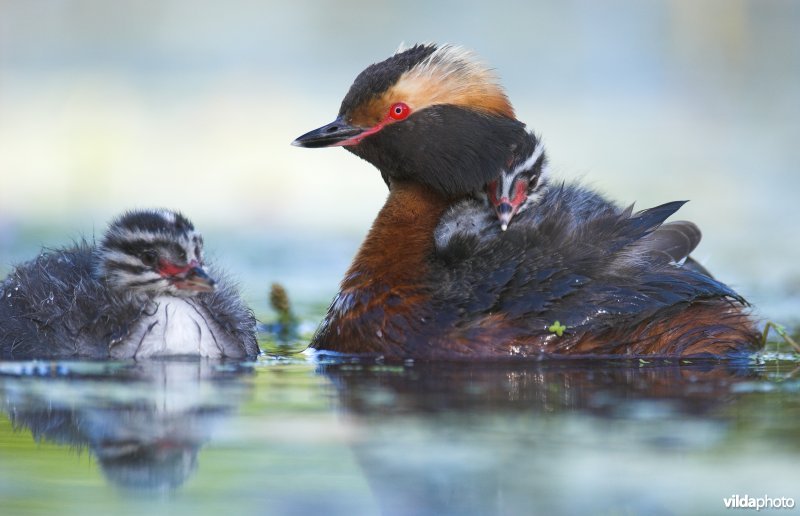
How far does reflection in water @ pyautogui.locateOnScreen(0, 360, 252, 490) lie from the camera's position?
5.22 m

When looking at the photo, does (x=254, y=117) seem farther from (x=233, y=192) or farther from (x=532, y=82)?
(x=532, y=82)

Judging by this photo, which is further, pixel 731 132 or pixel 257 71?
pixel 257 71

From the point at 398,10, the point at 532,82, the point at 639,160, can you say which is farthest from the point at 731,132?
the point at 398,10

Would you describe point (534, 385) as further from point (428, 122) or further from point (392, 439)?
point (428, 122)

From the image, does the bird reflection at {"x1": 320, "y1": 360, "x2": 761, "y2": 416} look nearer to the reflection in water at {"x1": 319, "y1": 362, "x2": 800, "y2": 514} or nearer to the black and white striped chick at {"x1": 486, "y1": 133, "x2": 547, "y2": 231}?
the reflection in water at {"x1": 319, "y1": 362, "x2": 800, "y2": 514}

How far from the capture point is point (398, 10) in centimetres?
1580

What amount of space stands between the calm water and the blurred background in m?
4.96

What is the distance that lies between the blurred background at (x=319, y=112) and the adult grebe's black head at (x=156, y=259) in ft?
13.1

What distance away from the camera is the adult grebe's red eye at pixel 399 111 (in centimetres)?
846

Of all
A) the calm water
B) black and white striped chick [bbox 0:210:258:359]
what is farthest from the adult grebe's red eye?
the calm water

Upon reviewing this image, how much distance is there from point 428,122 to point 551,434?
3.19 metres

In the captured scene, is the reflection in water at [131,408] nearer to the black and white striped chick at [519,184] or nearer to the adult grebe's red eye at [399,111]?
the black and white striped chick at [519,184]

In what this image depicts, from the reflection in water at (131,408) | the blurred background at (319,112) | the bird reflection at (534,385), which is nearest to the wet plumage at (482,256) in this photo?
the bird reflection at (534,385)

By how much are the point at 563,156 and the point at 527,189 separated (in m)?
5.47
